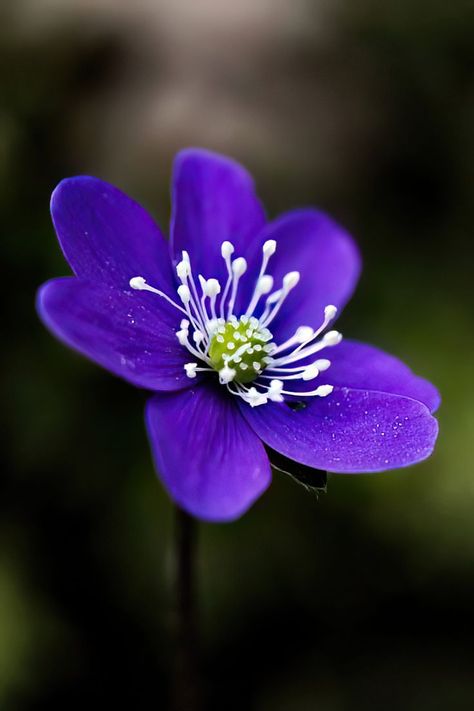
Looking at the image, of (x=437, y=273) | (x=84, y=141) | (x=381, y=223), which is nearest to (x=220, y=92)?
(x=84, y=141)

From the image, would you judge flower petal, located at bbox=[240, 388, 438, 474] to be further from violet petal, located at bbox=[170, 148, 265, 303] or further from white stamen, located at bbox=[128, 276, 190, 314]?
violet petal, located at bbox=[170, 148, 265, 303]

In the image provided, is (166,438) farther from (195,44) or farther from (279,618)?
(195,44)

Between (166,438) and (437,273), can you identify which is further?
(437,273)

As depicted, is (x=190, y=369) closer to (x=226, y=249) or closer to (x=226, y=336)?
(x=226, y=336)

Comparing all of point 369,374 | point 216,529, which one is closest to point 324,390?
point 369,374

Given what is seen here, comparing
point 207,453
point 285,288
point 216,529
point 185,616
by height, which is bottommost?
point 216,529

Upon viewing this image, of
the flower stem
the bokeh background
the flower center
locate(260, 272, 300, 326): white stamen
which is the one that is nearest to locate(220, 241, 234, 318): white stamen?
the flower center

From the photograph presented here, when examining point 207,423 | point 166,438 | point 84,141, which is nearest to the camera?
point 166,438

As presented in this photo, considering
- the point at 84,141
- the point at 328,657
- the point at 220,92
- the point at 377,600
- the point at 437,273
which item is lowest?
the point at 328,657
